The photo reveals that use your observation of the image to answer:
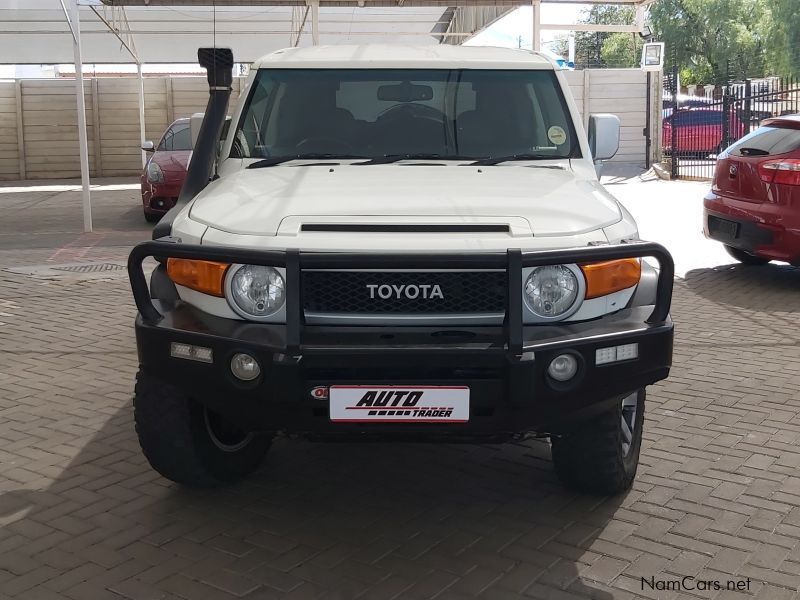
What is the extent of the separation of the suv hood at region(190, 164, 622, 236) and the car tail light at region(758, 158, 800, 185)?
489 centimetres

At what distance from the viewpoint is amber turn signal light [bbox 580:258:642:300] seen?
12.4 feet

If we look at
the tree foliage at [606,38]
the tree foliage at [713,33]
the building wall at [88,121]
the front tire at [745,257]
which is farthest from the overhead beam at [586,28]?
the tree foliage at [606,38]

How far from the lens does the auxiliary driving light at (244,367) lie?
362cm

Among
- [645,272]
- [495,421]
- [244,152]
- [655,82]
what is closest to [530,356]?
[495,421]

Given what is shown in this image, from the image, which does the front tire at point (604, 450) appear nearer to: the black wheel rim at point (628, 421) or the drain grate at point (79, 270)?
the black wheel rim at point (628, 421)

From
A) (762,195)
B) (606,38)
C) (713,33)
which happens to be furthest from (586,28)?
(606,38)

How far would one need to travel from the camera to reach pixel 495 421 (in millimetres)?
3658

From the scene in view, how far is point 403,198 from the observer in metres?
4.11

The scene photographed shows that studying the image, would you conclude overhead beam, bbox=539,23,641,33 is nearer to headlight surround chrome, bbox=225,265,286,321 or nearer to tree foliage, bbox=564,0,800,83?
headlight surround chrome, bbox=225,265,286,321

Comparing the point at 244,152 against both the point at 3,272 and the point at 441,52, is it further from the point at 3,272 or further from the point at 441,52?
the point at 3,272

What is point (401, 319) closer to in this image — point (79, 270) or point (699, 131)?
point (79, 270)

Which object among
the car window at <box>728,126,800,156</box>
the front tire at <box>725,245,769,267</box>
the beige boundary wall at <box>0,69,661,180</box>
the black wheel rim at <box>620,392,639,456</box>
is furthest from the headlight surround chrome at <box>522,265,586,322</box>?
the beige boundary wall at <box>0,69,661,180</box>

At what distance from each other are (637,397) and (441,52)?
217cm

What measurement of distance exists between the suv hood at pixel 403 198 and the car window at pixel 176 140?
37.5 feet
